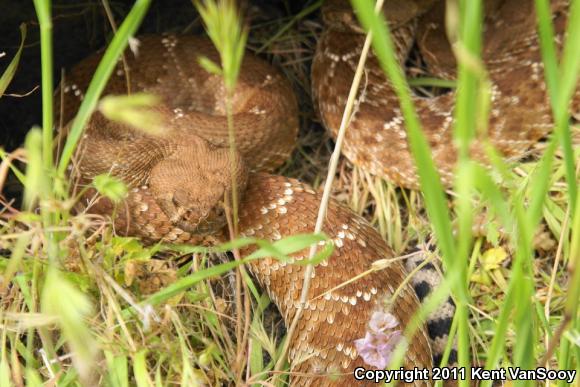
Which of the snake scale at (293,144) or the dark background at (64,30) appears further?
the dark background at (64,30)

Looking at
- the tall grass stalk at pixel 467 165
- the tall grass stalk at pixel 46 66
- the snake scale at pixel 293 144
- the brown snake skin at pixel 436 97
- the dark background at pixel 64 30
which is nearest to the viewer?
the tall grass stalk at pixel 467 165

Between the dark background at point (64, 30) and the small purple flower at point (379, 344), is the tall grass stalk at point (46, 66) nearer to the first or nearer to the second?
the small purple flower at point (379, 344)

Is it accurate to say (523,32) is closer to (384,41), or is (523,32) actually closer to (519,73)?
(519,73)

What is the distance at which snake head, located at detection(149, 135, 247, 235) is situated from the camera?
3.05m

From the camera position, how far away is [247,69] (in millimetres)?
4059

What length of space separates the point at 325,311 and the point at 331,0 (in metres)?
1.90

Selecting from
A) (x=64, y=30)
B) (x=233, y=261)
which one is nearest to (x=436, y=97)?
(x=64, y=30)

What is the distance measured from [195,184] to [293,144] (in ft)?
2.97

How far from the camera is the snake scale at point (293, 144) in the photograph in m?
2.97

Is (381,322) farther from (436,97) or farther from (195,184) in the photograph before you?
(436,97)

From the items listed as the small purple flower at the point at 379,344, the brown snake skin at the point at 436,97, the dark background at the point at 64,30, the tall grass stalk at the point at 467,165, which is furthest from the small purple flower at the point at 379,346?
the dark background at the point at 64,30

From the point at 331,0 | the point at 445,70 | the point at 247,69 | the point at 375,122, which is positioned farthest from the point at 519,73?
the point at 247,69

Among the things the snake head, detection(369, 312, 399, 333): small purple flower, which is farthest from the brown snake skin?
detection(369, 312, 399, 333): small purple flower

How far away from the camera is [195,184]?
3133 mm
